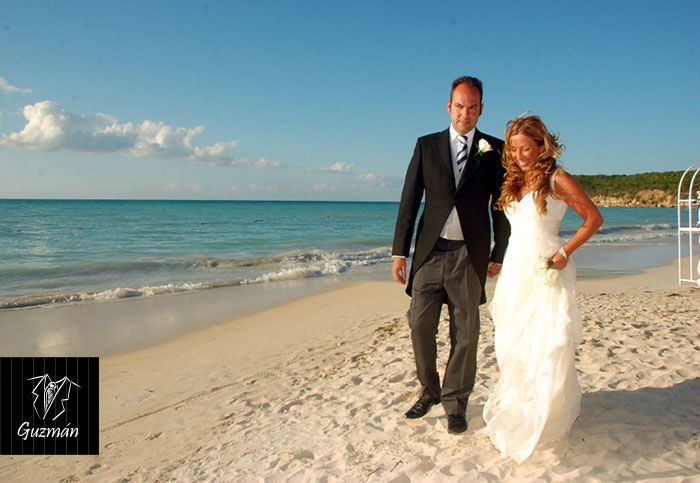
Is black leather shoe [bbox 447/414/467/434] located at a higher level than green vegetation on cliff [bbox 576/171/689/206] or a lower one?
lower

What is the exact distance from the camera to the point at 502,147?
3.34 metres

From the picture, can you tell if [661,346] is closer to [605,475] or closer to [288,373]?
[605,475]

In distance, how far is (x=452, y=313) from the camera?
3375mm

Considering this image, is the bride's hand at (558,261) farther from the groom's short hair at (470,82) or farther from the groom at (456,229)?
the groom's short hair at (470,82)

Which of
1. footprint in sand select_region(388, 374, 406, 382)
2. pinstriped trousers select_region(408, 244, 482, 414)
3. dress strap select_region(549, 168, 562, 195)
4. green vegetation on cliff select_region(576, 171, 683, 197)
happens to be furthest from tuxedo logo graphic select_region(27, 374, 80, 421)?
green vegetation on cliff select_region(576, 171, 683, 197)

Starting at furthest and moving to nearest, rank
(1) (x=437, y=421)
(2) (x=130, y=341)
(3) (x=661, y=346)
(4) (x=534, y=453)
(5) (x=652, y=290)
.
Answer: (5) (x=652, y=290)
(2) (x=130, y=341)
(3) (x=661, y=346)
(1) (x=437, y=421)
(4) (x=534, y=453)

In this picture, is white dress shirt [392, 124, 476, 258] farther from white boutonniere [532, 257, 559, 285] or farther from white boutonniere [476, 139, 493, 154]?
white boutonniere [532, 257, 559, 285]

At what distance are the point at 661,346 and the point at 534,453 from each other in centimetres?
300

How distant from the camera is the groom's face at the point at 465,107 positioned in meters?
3.23

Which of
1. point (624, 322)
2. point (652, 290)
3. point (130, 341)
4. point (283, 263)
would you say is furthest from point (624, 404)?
point (283, 263)

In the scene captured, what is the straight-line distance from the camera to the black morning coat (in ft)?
10.6

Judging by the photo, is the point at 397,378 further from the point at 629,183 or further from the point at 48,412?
the point at 629,183

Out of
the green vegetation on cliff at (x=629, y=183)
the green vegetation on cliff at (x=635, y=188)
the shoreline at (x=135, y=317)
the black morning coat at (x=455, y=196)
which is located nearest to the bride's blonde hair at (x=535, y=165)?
the black morning coat at (x=455, y=196)

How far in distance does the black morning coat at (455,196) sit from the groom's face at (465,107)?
9cm
